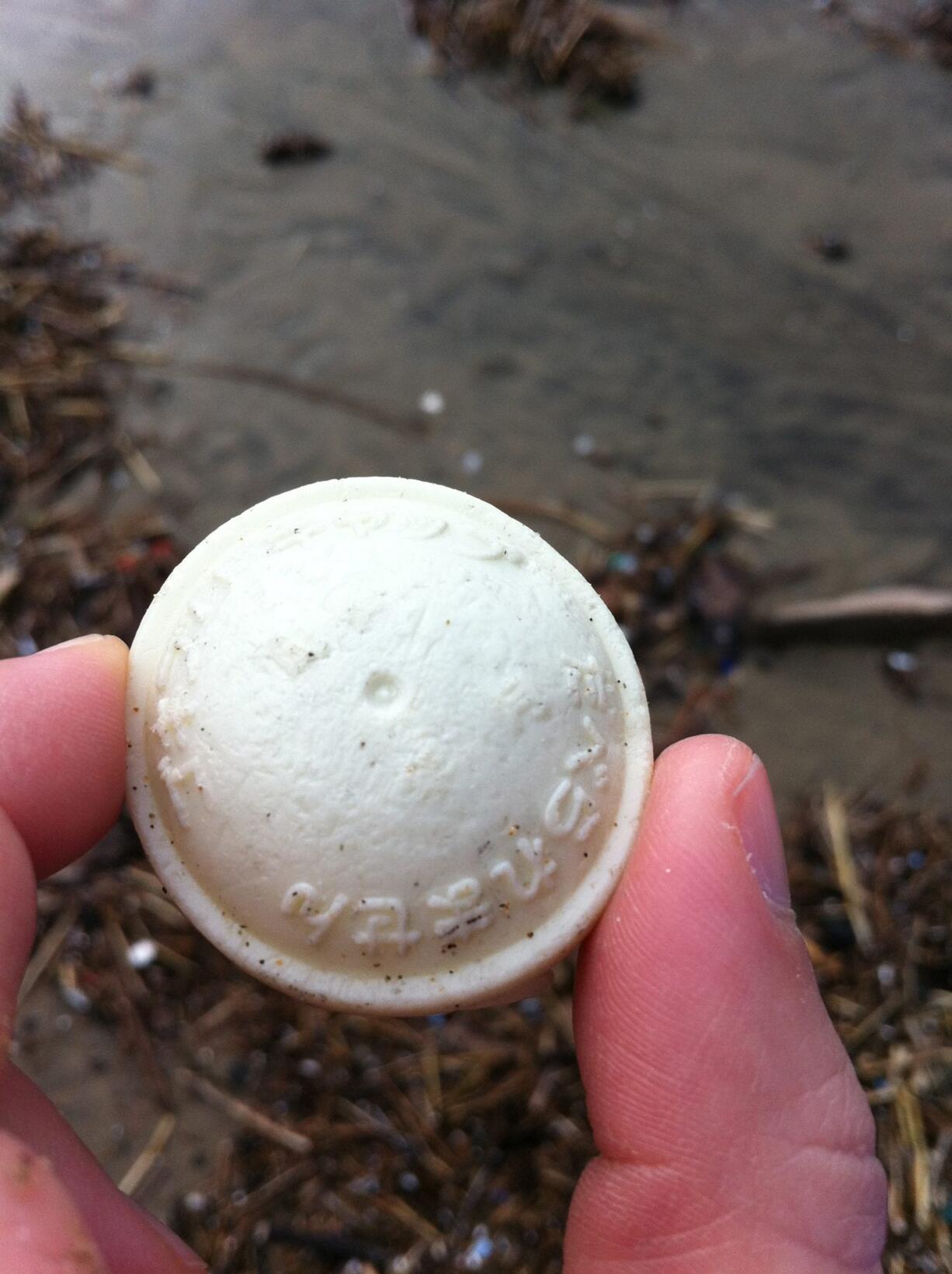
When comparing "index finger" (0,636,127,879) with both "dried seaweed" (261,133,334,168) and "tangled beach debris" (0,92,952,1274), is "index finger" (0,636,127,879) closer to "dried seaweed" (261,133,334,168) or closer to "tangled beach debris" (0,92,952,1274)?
"tangled beach debris" (0,92,952,1274)

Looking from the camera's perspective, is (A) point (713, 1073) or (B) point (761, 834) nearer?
(A) point (713, 1073)

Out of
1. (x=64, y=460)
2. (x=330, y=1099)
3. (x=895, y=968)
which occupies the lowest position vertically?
(x=330, y=1099)

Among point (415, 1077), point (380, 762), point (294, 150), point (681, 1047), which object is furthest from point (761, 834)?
point (294, 150)

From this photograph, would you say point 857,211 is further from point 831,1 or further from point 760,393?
point 831,1

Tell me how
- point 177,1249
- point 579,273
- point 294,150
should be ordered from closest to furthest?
1. point 177,1249
2. point 579,273
3. point 294,150

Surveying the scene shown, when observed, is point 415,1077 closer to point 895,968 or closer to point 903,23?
point 895,968

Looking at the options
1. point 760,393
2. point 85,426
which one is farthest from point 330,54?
point 760,393

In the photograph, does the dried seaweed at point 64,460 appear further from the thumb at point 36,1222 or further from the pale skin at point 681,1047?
the thumb at point 36,1222
